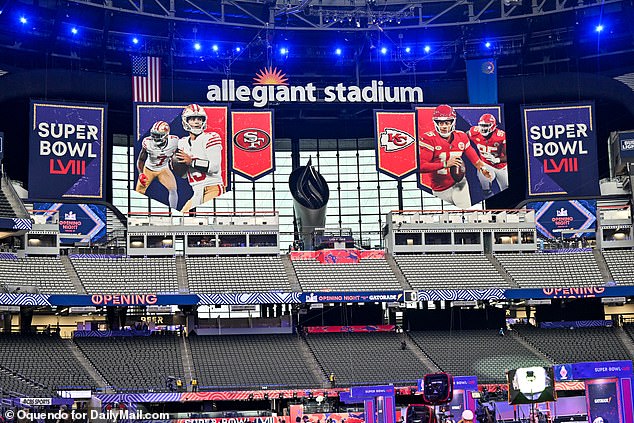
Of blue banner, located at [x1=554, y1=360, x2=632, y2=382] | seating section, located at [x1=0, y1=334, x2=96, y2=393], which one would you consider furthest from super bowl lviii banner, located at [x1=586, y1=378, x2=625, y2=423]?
seating section, located at [x1=0, y1=334, x2=96, y2=393]

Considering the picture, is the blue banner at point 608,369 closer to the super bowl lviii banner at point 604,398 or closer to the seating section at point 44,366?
the super bowl lviii banner at point 604,398

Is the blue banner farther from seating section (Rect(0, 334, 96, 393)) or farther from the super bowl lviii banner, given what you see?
seating section (Rect(0, 334, 96, 393))

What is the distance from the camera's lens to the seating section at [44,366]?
1813 inches

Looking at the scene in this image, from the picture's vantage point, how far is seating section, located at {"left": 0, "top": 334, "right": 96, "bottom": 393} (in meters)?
46.1

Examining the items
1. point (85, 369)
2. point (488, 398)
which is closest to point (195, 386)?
point (85, 369)

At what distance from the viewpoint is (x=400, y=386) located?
48.0 m

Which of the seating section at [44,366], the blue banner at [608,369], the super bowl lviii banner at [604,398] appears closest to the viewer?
the super bowl lviii banner at [604,398]


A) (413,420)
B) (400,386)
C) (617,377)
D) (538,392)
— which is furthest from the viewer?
(400,386)

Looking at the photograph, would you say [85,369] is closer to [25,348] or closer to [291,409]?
[25,348]

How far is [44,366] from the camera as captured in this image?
47844mm

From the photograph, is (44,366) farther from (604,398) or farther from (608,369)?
(608,369)

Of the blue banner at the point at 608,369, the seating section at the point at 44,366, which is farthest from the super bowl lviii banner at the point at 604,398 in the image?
the seating section at the point at 44,366

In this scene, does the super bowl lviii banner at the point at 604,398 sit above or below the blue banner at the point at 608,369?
below

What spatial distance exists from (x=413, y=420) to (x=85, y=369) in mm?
29809
